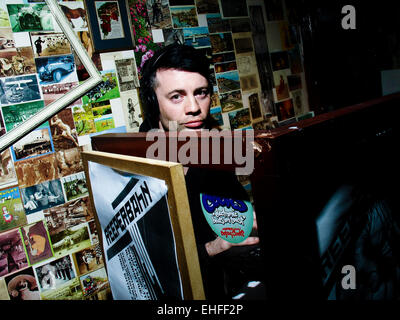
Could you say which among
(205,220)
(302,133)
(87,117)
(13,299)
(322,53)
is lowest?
(13,299)

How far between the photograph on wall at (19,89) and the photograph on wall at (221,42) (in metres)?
0.93

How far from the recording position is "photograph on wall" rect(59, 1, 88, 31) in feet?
4.12

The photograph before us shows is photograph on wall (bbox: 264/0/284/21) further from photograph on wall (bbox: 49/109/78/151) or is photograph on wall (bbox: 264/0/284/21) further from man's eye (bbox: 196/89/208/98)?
photograph on wall (bbox: 49/109/78/151)

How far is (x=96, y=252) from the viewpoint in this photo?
1356mm

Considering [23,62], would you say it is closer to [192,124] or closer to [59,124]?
[59,124]

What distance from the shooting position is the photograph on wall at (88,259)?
1.32 meters

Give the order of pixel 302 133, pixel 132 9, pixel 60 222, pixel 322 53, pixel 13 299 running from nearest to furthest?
pixel 302 133
pixel 13 299
pixel 60 222
pixel 132 9
pixel 322 53

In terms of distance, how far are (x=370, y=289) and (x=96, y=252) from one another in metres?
1.13

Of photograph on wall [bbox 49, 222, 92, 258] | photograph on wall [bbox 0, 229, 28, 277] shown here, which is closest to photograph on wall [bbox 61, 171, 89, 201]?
photograph on wall [bbox 49, 222, 92, 258]

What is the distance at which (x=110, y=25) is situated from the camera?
1.36 m

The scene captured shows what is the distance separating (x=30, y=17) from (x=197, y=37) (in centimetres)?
79
